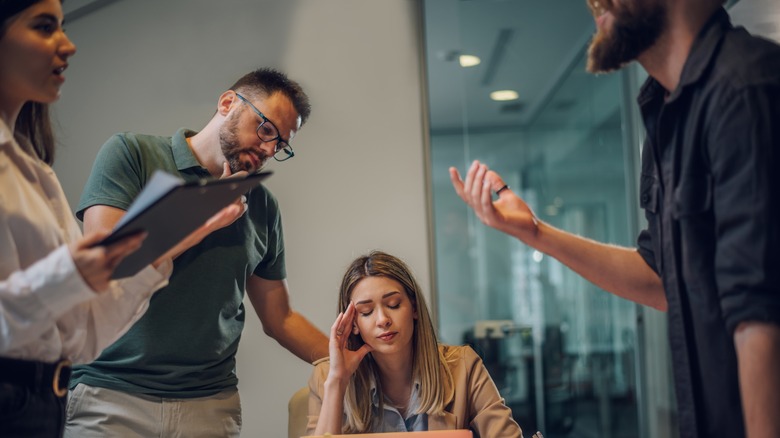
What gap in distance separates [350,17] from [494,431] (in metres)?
2.27

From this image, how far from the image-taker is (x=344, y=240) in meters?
3.63

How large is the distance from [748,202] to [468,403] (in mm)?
1309

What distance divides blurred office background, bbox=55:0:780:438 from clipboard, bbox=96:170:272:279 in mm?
2229

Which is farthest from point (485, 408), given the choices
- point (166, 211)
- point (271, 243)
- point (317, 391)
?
point (166, 211)

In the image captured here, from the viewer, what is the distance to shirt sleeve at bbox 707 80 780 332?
1170 mm

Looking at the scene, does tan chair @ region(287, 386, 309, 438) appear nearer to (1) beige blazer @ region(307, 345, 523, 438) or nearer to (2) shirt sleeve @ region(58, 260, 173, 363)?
(1) beige blazer @ region(307, 345, 523, 438)

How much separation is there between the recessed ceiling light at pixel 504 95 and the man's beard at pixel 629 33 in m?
2.50

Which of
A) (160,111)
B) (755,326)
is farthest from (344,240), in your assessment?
(755,326)

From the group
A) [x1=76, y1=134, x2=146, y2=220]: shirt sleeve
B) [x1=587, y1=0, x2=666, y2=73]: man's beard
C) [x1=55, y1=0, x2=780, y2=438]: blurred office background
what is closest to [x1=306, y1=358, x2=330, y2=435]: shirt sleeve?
[x1=76, y1=134, x2=146, y2=220]: shirt sleeve

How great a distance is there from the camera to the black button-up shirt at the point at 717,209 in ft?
3.89

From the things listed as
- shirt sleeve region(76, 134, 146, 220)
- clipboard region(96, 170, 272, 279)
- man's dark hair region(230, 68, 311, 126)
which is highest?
man's dark hair region(230, 68, 311, 126)

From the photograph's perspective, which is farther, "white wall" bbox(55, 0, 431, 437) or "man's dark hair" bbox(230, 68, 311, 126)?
"white wall" bbox(55, 0, 431, 437)

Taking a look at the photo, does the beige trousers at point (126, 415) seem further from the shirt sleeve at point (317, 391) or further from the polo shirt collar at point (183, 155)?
the polo shirt collar at point (183, 155)

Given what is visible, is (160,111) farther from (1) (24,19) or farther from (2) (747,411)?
(2) (747,411)
